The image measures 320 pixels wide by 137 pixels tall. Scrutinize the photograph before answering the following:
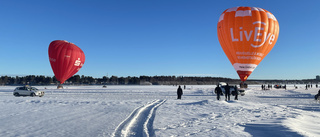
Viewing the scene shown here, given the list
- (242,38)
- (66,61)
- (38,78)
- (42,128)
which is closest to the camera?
(42,128)

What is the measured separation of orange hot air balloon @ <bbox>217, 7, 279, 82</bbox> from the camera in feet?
77.2

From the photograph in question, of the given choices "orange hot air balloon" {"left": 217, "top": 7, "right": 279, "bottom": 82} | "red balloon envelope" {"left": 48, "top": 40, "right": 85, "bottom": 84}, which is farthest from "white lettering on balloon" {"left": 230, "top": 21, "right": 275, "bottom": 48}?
"red balloon envelope" {"left": 48, "top": 40, "right": 85, "bottom": 84}

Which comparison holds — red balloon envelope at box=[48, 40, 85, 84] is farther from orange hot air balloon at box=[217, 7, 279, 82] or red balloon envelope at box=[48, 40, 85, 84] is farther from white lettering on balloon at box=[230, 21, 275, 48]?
white lettering on balloon at box=[230, 21, 275, 48]

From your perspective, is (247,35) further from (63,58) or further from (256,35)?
(63,58)

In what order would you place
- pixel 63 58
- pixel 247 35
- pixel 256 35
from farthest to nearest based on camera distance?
1. pixel 63 58
2. pixel 247 35
3. pixel 256 35

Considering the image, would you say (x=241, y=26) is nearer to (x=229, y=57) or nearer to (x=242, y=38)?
(x=242, y=38)

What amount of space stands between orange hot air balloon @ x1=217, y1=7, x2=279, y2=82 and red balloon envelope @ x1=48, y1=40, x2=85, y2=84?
25.3 metres

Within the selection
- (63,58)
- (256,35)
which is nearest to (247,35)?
(256,35)

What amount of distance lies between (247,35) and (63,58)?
28.0 meters

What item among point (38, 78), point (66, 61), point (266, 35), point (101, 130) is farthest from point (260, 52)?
point (38, 78)

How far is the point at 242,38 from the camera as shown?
77.5 feet

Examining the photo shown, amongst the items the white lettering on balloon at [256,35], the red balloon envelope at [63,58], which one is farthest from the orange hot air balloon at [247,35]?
the red balloon envelope at [63,58]

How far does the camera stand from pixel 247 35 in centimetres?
2347

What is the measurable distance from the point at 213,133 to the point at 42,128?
18.8 ft
